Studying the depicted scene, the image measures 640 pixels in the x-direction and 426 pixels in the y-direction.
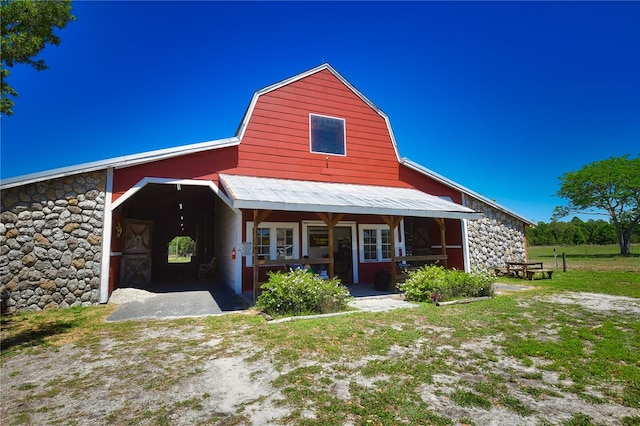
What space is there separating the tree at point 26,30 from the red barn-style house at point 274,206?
8.15 feet

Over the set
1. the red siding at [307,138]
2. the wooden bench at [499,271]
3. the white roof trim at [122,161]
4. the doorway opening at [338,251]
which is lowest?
the wooden bench at [499,271]

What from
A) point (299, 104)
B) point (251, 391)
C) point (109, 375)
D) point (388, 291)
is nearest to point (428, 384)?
point (251, 391)

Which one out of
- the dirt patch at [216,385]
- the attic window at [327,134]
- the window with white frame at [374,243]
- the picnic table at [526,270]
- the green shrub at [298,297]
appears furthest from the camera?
the picnic table at [526,270]

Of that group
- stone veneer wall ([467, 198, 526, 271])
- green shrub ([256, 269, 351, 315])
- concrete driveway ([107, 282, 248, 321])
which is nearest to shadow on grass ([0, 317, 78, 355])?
concrete driveway ([107, 282, 248, 321])

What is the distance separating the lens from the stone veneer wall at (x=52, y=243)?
7.63 m

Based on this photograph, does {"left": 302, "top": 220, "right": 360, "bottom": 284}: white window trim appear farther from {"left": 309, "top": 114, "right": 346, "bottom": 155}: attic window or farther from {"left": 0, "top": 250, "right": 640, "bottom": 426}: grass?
{"left": 0, "top": 250, "right": 640, "bottom": 426}: grass

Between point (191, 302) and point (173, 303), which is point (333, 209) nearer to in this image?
point (191, 302)

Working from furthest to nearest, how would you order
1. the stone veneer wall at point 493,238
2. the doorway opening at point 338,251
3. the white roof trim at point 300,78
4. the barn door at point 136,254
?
the stone veneer wall at point 493,238 → the doorway opening at point 338,251 → the barn door at point 136,254 → the white roof trim at point 300,78

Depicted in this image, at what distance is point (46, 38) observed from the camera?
6.61 meters

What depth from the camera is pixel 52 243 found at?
8.02m

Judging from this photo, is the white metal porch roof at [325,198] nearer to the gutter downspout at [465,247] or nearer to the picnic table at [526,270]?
the gutter downspout at [465,247]

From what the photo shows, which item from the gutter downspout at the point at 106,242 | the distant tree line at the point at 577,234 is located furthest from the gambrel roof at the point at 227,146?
the distant tree line at the point at 577,234

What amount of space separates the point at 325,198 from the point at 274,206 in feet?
6.14

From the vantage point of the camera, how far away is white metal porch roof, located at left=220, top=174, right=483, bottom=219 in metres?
7.94
